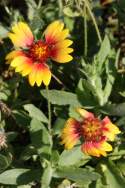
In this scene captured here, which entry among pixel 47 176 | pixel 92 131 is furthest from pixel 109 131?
pixel 47 176

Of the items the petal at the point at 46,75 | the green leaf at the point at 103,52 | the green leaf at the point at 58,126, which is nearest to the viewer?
the petal at the point at 46,75

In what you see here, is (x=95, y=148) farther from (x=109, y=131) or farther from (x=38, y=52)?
(x=38, y=52)

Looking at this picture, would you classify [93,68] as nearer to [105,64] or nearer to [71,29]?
[105,64]

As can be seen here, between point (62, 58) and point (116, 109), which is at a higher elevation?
point (62, 58)

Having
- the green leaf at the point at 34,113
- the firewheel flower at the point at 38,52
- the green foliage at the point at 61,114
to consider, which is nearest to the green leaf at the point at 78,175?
the green foliage at the point at 61,114

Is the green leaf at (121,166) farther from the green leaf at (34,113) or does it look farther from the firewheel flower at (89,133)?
the green leaf at (34,113)

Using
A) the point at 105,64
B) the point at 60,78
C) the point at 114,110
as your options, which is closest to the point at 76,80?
the point at 60,78
